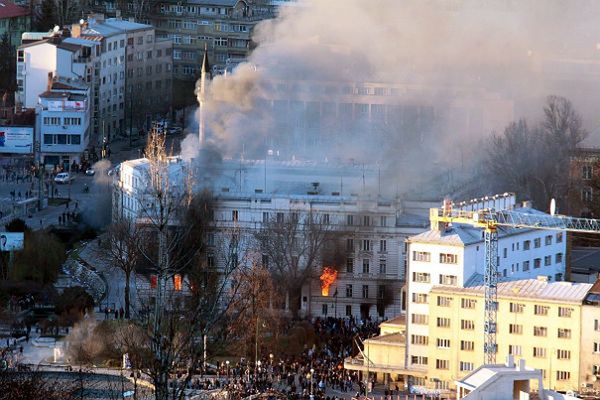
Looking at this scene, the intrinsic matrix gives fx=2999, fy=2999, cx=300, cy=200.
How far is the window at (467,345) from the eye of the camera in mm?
47594

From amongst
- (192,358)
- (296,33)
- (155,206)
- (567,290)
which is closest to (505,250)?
(567,290)

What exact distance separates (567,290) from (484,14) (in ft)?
130

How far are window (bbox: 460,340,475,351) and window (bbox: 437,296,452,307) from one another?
30.2 inches

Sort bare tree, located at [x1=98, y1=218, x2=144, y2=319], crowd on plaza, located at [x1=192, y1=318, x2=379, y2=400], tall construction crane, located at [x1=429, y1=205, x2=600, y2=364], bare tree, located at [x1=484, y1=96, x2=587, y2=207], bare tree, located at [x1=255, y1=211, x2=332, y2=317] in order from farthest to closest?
bare tree, located at [x1=484, y1=96, x2=587, y2=207] → bare tree, located at [x1=255, y1=211, x2=332, y2=317] → bare tree, located at [x1=98, y1=218, x2=144, y2=319] → tall construction crane, located at [x1=429, y1=205, x2=600, y2=364] → crowd on plaza, located at [x1=192, y1=318, x2=379, y2=400]

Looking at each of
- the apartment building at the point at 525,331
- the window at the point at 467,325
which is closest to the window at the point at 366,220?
the apartment building at the point at 525,331

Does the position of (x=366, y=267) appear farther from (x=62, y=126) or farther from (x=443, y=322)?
(x=62, y=126)

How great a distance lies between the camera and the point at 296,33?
76625 mm

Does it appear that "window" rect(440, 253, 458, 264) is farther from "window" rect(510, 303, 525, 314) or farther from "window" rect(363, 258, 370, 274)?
"window" rect(363, 258, 370, 274)

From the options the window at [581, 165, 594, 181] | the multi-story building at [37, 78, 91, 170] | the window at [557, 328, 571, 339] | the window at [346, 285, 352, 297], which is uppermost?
the multi-story building at [37, 78, 91, 170]

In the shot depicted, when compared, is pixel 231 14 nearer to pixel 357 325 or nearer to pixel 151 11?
pixel 151 11

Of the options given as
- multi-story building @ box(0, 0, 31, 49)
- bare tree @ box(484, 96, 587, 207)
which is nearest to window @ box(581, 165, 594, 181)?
bare tree @ box(484, 96, 587, 207)

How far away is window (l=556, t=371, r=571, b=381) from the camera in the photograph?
4656 cm

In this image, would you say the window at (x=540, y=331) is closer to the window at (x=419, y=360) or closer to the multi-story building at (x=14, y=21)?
the window at (x=419, y=360)

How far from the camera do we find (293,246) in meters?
54.6
